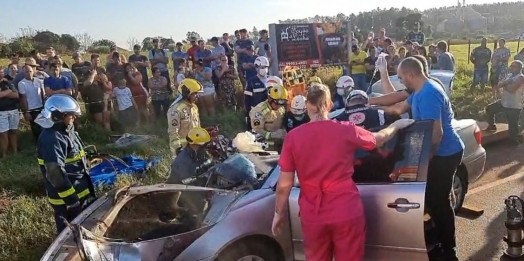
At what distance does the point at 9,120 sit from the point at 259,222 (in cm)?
631

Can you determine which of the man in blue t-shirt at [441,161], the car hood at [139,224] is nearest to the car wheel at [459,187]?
the man in blue t-shirt at [441,161]

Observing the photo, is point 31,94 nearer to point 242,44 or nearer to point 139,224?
point 242,44

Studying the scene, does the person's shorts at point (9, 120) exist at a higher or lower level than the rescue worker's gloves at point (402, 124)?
lower

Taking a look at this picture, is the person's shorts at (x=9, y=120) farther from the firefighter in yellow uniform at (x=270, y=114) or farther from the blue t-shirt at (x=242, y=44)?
the blue t-shirt at (x=242, y=44)

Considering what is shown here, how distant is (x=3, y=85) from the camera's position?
28.9ft

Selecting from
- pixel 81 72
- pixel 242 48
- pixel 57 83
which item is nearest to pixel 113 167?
pixel 57 83

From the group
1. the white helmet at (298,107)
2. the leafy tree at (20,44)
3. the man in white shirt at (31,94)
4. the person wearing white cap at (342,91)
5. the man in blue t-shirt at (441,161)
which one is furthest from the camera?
the leafy tree at (20,44)

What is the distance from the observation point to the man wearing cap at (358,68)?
13216 mm

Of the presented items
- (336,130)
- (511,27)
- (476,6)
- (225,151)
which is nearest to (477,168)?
(225,151)

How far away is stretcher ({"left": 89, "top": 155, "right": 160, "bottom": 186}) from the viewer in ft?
23.0

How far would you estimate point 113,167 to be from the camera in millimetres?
7211

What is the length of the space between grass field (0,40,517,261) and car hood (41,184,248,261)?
70.2 inches

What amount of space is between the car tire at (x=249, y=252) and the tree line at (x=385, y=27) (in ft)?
29.2

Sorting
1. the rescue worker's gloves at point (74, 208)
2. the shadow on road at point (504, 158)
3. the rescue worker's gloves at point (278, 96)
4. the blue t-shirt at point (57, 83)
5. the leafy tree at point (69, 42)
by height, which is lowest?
the shadow on road at point (504, 158)
